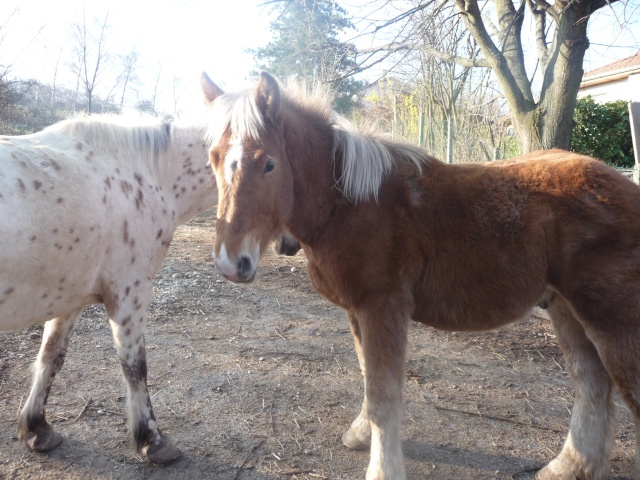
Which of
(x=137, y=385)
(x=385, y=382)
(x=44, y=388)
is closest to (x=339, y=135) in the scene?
(x=385, y=382)

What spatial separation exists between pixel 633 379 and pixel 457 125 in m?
11.4

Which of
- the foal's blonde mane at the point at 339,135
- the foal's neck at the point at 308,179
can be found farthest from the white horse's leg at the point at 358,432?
the foal's blonde mane at the point at 339,135

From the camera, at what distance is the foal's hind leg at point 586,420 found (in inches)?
101

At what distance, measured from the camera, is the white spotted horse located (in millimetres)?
2342

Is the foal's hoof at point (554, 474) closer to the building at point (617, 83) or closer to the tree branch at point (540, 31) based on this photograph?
the tree branch at point (540, 31)

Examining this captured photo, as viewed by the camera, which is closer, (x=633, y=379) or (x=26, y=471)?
(x=633, y=379)

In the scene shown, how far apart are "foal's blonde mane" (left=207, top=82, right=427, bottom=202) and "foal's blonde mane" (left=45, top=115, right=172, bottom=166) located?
81cm

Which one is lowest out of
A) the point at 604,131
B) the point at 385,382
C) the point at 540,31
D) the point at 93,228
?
the point at 385,382

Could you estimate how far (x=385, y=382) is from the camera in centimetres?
233

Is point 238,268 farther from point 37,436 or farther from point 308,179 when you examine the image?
point 37,436

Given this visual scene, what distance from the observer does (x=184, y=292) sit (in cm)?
563

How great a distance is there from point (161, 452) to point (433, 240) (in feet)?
6.89

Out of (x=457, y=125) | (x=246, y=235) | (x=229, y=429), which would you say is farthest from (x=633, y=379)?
(x=457, y=125)

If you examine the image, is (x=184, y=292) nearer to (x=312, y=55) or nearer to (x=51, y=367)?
A: (x=51, y=367)
